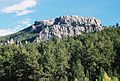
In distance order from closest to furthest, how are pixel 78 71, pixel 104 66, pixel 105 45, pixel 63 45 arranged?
pixel 78 71, pixel 104 66, pixel 105 45, pixel 63 45

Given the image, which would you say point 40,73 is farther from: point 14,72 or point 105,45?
point 105,45

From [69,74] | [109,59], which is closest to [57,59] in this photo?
[69,74]

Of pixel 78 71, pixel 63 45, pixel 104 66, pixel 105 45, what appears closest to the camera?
pixel 78 71

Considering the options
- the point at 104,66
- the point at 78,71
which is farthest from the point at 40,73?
the point at 104,66

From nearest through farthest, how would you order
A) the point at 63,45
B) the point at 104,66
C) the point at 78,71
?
the point at 78,71, the point at 104,66, the point at 63,45

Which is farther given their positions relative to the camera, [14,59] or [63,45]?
[63,45]

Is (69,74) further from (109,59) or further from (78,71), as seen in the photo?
(109,59)

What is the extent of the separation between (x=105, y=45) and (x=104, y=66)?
9.93 meters

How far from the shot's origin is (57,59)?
10619 centimetres

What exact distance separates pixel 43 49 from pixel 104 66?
65.7 feet

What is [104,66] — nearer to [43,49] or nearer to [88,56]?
[88,56]

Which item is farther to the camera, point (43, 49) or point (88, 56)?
point (43, 49)

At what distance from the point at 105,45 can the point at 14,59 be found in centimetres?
2700

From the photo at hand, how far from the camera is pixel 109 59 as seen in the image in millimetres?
107812
